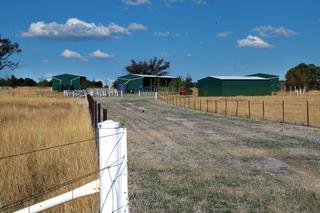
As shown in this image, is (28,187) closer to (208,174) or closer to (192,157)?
(208,174)

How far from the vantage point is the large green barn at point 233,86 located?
80.1 meters

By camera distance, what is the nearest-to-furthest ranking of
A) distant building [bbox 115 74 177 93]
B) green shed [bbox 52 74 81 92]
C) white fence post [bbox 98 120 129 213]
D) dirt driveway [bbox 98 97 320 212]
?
white fence post [bbox 98 120 129 213] < dirt driveway [bbox 98 97 320 212] < distant building [bbox 115 74 177 93] < green shed [bbox 52 74 81 92]

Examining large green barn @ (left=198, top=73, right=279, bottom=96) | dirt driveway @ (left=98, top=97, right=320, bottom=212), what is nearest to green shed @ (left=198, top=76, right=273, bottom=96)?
large green barn @ (left=198, top=73, right=279, bottom=96)

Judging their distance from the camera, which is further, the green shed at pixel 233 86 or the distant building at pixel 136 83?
the distant building at pixel 136 83

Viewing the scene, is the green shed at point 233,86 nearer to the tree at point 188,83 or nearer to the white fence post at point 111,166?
the tree at point 188,83

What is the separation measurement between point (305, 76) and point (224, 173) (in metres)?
123

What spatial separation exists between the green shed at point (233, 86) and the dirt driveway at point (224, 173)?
63.2 metres

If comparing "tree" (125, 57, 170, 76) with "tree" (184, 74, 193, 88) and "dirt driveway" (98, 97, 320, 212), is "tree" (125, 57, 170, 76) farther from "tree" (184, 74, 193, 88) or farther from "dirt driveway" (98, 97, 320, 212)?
"dirt driveway" (98, 97, 320, 212)

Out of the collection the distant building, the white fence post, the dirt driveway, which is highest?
the distant building

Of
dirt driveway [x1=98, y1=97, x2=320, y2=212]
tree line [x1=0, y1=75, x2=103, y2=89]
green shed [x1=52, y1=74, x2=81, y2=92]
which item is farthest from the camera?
tree line [x1=0, y1=75, x2=103, y2=89]

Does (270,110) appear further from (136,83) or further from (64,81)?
(64,81)

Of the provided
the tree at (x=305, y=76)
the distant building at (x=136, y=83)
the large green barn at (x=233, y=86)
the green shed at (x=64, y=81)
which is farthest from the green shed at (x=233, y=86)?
the tree at (x=305, y=76)

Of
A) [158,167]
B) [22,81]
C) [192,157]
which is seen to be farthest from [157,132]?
[22,81]

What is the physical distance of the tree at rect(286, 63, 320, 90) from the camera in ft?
415
